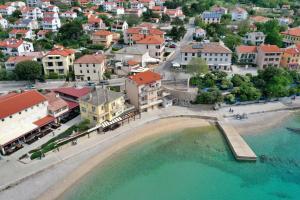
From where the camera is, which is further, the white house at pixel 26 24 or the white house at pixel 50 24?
the white house at pixel 50 24

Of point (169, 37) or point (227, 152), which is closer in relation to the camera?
point (227, 152)

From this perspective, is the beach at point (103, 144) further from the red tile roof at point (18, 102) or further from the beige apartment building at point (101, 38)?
the beige apartment building at point (101, 38)

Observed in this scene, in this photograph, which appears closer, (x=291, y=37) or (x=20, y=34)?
(x=291, y=37)

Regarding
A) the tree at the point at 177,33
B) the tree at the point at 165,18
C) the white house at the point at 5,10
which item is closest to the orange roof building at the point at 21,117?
the tree at the point at 177,33

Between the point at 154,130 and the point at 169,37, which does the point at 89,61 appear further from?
the point at 169,37

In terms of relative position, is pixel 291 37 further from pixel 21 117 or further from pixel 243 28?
pixel 21 117

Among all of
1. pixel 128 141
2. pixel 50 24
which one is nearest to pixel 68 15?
pixel 50 24

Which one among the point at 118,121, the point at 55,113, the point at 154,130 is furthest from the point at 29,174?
the point at 154,130
